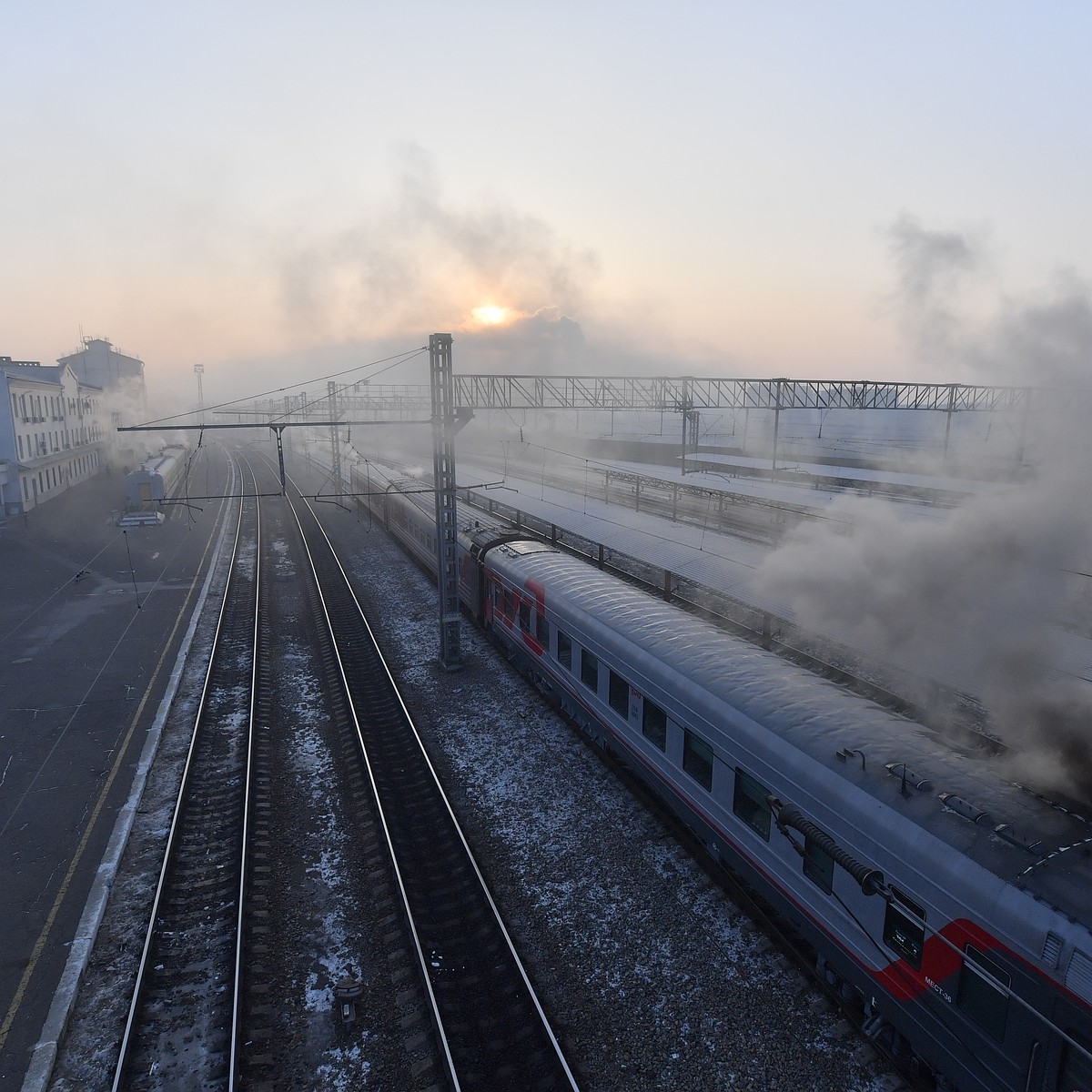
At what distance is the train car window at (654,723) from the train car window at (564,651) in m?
2.66

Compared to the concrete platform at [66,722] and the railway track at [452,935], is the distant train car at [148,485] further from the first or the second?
the railway track at [452,935]

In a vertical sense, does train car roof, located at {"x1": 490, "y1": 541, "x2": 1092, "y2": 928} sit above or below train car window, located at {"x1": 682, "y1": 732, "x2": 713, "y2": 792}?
above

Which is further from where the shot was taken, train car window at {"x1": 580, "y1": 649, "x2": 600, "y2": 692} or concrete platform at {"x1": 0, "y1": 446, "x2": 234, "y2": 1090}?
train car window at {"x1": 580, "y1": 649, "x2": 600, "y2": 692}

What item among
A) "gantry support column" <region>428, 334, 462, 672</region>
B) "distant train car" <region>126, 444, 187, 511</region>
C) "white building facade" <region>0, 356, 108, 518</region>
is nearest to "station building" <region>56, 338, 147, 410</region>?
"white building facade" <region>0, 356, 108, 518</region>

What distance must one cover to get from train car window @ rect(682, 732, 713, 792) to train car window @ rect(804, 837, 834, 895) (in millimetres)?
1596

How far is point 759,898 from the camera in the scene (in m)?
8.59

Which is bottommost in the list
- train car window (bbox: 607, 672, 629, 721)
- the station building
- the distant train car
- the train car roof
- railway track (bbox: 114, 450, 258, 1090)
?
railway track (bbox: 114, 450, 258, 1090)

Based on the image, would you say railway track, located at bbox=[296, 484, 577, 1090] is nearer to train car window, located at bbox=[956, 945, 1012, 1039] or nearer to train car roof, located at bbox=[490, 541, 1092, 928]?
train car window, located at bbox=[956, 945, 1012, 1039]

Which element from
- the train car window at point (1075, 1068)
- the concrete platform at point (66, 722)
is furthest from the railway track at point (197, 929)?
the train car window at point (1075, 1068)

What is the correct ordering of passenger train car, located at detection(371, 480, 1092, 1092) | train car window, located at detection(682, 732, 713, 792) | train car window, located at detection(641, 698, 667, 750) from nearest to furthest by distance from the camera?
passenger train car, located at detection(371, 480, 1092, 1092) → train car window, located at detection(682, 732, 713, 792) → train car window, located at detection(641, 698, 667, 750)

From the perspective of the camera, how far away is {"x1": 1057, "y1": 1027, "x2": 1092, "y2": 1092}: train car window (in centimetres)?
446

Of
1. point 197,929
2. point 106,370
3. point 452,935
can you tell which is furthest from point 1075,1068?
point 106,370

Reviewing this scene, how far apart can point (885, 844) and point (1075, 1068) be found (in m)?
1.76

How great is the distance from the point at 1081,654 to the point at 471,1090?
494 inches
